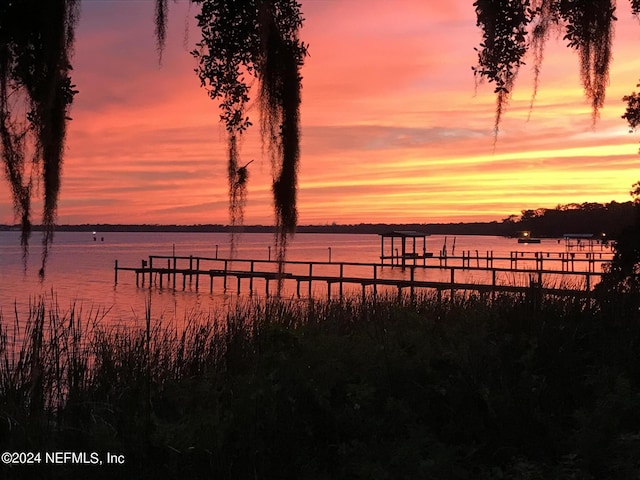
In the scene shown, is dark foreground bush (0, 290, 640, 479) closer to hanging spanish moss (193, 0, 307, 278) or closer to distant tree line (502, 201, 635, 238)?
hanging spanish moss (193, 0, 307, 278)

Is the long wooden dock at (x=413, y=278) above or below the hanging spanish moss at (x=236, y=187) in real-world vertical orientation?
below

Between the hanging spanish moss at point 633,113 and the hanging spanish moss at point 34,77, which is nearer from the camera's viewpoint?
the hanging spanish moss at point 34,77

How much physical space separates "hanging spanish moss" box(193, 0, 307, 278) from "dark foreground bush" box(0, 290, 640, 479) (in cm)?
151

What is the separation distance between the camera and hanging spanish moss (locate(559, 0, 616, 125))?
381cm

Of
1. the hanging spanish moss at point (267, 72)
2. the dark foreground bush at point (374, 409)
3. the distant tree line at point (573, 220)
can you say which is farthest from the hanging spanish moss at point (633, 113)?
the distant tree line at point (573, 220)

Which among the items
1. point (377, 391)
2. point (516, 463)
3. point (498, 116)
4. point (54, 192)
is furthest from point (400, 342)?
point (54, 192)

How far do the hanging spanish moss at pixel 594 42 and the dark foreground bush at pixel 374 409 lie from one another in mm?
2006

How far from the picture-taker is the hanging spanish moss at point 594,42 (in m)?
3.81

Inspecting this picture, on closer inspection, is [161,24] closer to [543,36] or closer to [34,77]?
[34,77]

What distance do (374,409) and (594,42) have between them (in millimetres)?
2936

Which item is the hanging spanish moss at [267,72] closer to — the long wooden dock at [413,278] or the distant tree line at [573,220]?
the long wooden dock at [413,278]

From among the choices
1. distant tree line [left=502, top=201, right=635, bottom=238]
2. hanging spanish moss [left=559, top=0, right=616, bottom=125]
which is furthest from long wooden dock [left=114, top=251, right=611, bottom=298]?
distant tree line [left=502, top=201, right=635, bottom=238]

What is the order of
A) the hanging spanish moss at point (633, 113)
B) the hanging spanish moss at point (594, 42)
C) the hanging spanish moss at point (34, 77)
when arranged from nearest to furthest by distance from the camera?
1. the hanging spanish moss at point (34, 77)
2. the hanging spanish moss at point (594, 42)
3. the hanging spanish moss at point (633, 113)

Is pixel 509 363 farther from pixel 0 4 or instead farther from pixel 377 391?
pixel 0 4
